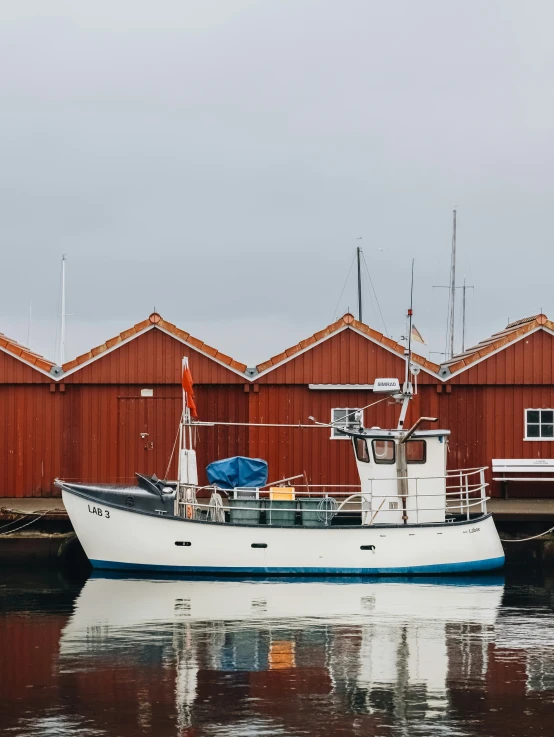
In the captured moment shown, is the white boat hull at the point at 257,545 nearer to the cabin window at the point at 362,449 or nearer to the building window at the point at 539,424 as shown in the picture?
the cabin window at the point at 362,449

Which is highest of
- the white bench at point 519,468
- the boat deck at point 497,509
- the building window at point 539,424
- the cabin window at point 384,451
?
the building window at point 539,424

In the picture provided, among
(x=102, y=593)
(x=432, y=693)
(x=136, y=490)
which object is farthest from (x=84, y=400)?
(x=432, y=693)

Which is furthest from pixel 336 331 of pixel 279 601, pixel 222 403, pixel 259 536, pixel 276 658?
pixel 276 658

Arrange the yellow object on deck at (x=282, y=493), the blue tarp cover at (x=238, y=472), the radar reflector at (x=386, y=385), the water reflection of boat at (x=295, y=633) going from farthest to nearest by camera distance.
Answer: the radar reflector at (x=386, y=385), the blue tarp cover at (x=238, y=472), the yellow object on deck at (x=282, y=493), the water reflection of boat at (x=295, y=633)

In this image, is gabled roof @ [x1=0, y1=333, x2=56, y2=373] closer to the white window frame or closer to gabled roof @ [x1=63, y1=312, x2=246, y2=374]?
gabled roof @ [x1=63, y1=312, x2=246, y2=374]

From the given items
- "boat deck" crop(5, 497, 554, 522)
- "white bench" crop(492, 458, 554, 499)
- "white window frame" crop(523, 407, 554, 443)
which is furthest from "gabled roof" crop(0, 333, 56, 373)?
"white window frame" crop(523, 407, 554, 443)

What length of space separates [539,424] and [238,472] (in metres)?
→ 8.04

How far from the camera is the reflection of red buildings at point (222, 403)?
26.8 metres

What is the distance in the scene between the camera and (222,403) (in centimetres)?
2719

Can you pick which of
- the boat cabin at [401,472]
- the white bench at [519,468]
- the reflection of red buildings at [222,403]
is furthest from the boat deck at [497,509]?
the boat cabin at [401,472]

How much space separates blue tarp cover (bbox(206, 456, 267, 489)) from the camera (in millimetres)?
22891

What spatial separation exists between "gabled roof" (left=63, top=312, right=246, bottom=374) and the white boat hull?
216 inches

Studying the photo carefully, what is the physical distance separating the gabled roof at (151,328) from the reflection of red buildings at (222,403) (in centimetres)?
2

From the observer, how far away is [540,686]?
1365cm
